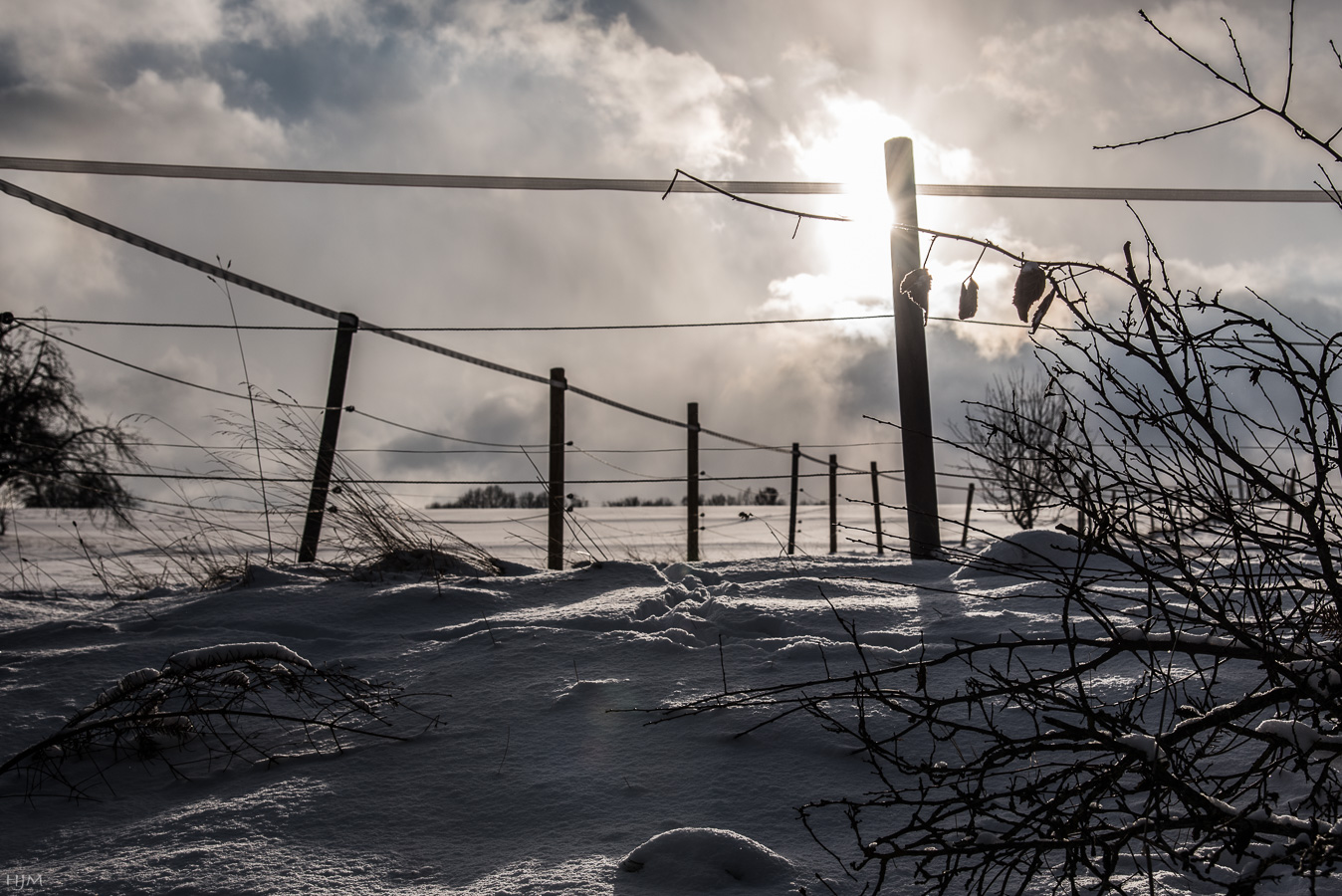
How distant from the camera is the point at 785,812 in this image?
1673mm

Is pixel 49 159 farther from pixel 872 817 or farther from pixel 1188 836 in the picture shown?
pixel 1188 836

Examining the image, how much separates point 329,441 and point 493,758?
3384 mm

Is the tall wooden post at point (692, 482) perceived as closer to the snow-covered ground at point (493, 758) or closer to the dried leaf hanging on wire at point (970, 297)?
the snow-covered ground at point (493, 758)

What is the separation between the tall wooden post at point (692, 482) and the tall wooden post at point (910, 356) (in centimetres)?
344

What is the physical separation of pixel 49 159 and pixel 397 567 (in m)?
3.49

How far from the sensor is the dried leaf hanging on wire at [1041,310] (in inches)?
50.5

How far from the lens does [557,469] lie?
19.8 ft

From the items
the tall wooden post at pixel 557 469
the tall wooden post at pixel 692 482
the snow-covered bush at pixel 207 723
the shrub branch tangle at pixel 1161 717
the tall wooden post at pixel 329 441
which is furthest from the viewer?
the tall wooden post at pixel 692 482

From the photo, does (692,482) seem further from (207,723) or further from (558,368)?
(207,723)

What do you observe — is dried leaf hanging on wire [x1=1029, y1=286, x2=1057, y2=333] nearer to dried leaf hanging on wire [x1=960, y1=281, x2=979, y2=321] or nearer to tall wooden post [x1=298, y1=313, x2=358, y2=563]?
dried leaf hanging on wire [x1=960, y1=281, x2=979, y2=321]

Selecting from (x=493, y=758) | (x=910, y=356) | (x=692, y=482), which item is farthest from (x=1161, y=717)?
(x=692, y=482)

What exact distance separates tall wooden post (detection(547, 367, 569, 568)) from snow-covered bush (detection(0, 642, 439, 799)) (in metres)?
3.00

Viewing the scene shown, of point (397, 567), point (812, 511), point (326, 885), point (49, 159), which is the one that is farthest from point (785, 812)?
point (812, 511)

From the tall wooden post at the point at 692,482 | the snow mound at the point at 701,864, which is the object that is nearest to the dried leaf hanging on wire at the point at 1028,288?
the snow mound at the point at 701,864
